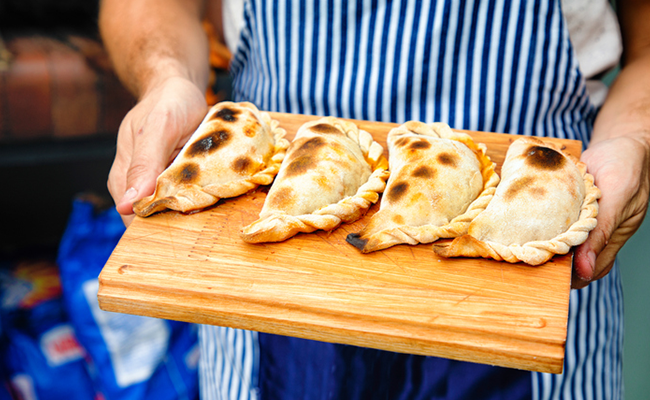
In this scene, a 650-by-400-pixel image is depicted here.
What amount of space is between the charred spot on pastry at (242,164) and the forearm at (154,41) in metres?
0.67

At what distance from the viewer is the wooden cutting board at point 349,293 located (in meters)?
1.21

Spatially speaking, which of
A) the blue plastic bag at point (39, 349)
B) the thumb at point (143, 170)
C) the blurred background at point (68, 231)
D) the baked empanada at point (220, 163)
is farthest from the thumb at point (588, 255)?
the blue plastic bag at point (39, 349)

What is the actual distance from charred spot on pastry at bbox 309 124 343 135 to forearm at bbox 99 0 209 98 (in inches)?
29.4

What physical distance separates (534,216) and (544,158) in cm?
27

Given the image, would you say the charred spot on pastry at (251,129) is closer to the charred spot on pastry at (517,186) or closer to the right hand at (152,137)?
the right hand at (152,137)

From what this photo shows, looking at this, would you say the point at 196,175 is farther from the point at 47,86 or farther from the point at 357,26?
the point at 47,86

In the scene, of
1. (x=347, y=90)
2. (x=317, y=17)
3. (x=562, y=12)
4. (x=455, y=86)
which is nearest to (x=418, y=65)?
(x=455, y=86)

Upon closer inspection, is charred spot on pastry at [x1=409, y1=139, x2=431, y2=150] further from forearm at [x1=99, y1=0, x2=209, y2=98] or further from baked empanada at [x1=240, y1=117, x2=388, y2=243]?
forearm at [x1=99, y1=0, x2=209, y2=98]

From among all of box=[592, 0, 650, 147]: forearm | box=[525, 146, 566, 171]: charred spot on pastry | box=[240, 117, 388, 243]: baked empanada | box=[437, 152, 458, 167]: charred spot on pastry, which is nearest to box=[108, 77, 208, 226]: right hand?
box=[240, 117, 388, 243]: baked empanada

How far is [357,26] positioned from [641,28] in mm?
1317

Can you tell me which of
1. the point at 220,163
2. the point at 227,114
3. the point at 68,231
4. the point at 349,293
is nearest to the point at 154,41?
the point at 227,114

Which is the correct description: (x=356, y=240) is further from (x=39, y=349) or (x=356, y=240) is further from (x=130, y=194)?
(x=39, y=349)

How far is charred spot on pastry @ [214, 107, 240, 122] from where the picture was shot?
188cm

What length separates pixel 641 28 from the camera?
2191mm
